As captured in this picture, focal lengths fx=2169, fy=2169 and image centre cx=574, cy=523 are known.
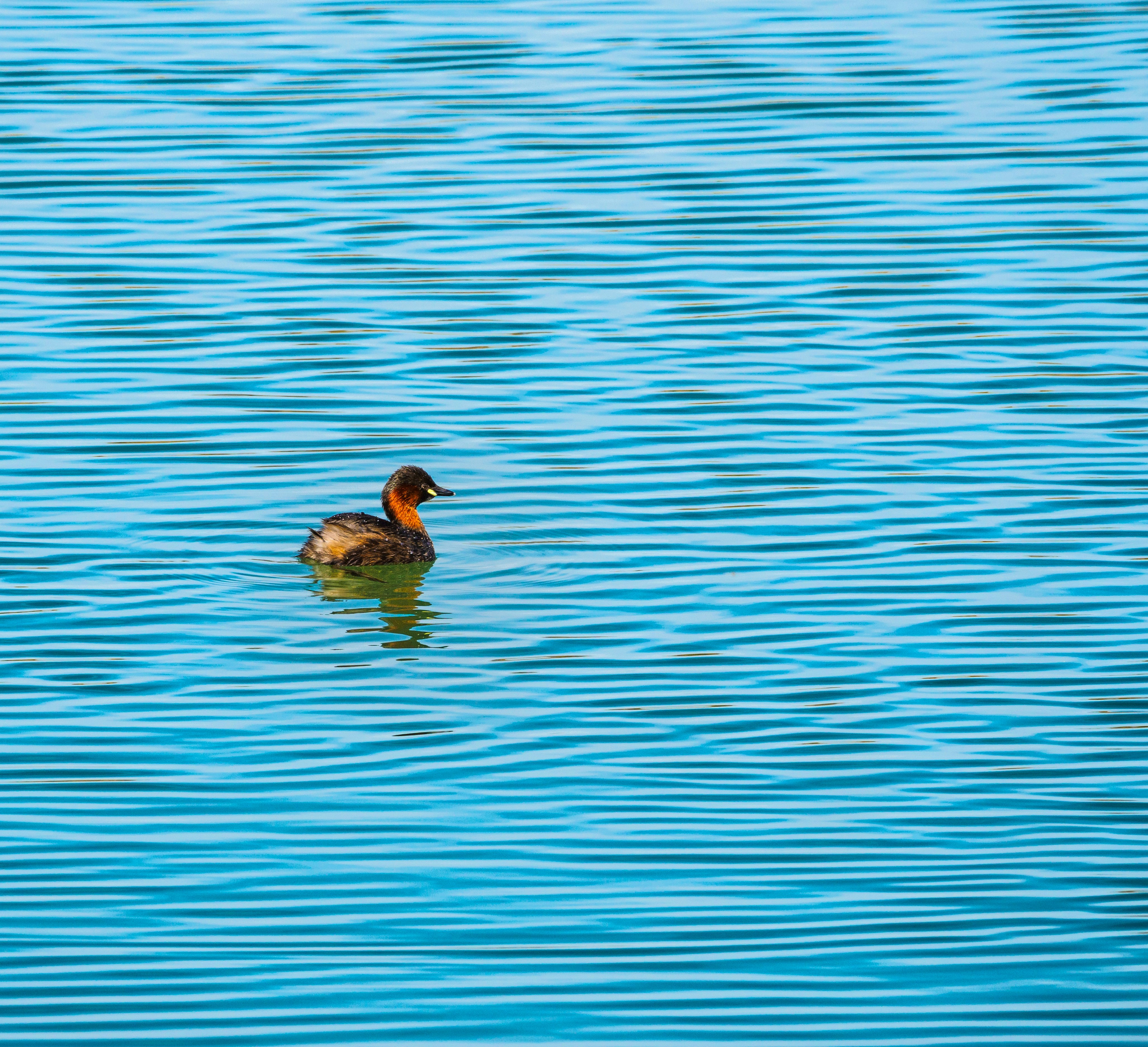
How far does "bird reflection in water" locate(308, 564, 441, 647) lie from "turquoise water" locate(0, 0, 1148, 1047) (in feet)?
0.14

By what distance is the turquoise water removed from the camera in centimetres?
775

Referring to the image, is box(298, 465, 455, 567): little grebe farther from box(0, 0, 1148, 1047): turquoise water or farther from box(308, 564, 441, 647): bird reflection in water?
box(0, 0, 1148, 1047): turquoise water

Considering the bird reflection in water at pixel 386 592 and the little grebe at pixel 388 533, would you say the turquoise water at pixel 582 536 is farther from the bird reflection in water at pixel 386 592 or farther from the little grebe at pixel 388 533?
the little grebe at pixel 388 533

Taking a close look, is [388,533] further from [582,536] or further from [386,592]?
[582,536]

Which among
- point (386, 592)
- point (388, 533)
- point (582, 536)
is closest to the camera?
point (386, 592)

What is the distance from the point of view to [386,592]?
11.8 m

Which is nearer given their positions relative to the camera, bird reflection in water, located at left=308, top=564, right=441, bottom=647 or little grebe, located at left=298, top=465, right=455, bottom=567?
bird reflection in water, located at left=308, top=564, right=441, bottom=647

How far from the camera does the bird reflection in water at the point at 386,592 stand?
11.2 meters

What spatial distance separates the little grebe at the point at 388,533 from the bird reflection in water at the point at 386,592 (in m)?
0.05

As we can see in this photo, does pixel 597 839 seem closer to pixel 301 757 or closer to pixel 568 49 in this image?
pixel 301 757

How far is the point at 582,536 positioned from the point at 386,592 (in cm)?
118

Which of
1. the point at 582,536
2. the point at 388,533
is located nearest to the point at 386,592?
the point at 388,533

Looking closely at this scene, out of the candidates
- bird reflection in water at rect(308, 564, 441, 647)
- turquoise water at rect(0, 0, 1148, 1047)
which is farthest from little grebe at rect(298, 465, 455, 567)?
turquoise water at rect(0, 0, 1148, 1047)

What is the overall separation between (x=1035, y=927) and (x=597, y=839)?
1725 millimetres
